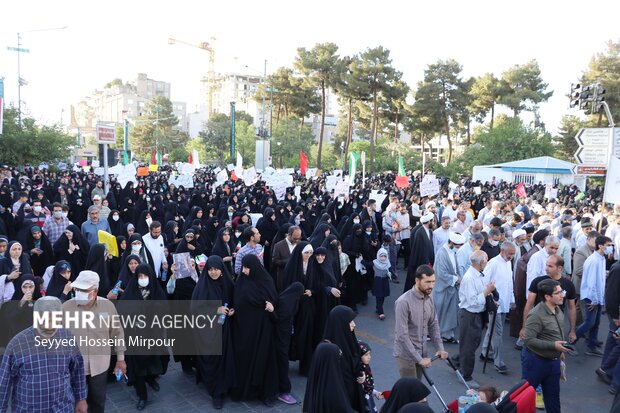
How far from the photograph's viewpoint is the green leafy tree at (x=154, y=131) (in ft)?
224

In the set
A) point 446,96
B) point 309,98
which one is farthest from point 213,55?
point 446,96

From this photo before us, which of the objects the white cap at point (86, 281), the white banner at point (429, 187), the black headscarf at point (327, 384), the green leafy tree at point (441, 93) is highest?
the green leafy tree at point (441, 93)

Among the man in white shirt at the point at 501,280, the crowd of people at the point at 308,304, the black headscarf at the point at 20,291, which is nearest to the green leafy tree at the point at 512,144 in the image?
the crowd of people at the point at 308,304

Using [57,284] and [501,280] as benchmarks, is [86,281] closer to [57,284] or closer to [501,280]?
[57,284]

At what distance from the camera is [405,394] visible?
298 centimetres

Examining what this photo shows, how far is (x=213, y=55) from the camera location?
118875 mm

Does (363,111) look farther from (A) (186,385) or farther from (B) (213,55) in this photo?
(B) (213,55)

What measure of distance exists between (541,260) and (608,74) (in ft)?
116

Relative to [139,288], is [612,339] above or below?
below

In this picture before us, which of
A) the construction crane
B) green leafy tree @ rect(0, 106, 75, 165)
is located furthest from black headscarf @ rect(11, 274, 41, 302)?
the construction crane

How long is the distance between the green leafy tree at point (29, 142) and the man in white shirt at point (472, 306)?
828 inches

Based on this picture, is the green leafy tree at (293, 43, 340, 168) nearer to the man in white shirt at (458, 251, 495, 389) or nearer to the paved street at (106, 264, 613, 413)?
the paved street at (106, 264, 613, 413)

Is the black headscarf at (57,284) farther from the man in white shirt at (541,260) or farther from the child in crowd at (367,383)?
the man in white shirt at (541,260)

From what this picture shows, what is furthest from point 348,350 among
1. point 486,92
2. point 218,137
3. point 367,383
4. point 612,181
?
point 218,137
